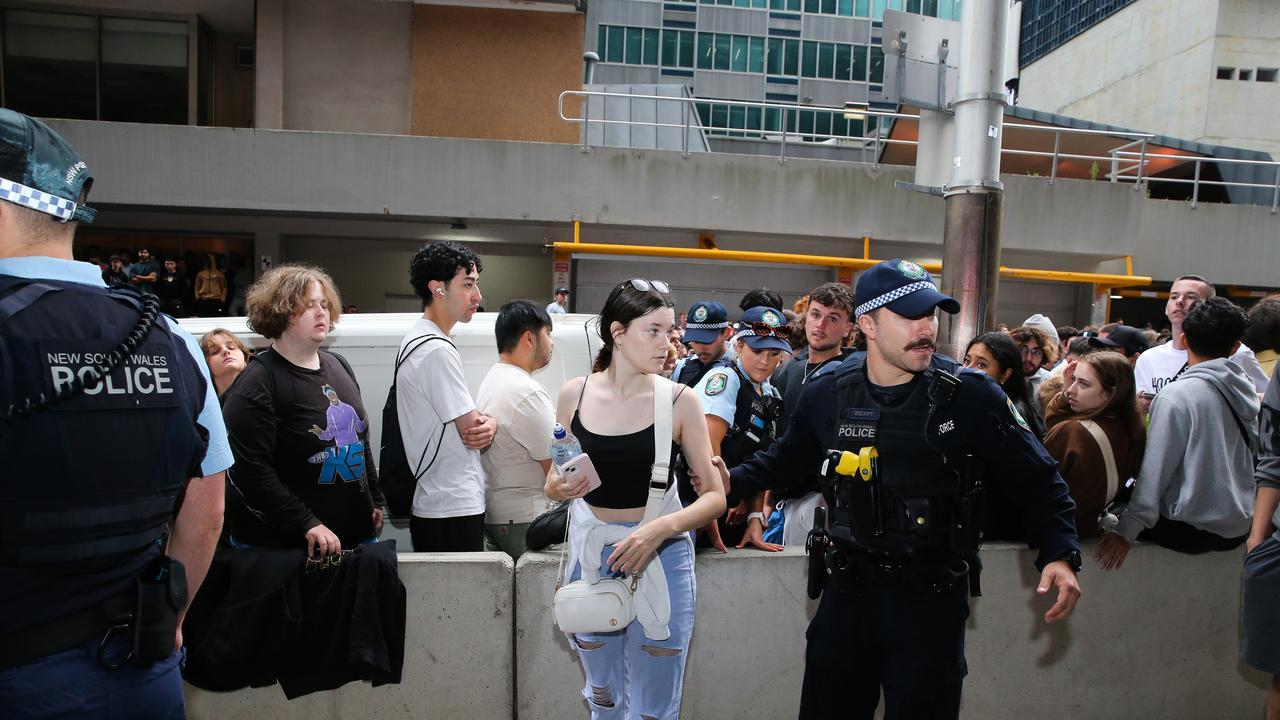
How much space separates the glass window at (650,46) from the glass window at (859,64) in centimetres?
1202

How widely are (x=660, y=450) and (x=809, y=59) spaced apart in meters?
48.6

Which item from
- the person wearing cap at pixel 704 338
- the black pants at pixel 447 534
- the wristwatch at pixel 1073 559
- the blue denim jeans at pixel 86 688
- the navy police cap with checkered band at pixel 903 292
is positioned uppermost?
the navy police cap with checkered band at pixel 903 292

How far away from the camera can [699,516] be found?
9.78 ft

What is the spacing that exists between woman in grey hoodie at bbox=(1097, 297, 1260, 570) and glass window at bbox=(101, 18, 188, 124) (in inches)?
808

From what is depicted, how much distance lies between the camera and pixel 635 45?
4528 centimetres

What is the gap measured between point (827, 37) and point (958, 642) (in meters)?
49.2

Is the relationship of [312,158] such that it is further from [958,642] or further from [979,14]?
[958,642]

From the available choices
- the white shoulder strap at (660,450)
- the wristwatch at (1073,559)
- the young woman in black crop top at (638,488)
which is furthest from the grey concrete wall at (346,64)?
the wristwatch at (1073,559)

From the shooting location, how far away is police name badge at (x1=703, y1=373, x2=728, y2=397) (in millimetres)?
4023

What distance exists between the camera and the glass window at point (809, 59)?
46750 mm

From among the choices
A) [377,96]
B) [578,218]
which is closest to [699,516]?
[578,218]

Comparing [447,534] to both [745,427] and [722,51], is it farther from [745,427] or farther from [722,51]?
[722,51]

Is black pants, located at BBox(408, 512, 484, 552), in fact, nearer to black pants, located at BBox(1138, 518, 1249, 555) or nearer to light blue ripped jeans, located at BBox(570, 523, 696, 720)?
light blue ripped jeans, located at BBox(570, 523, 696, 720)

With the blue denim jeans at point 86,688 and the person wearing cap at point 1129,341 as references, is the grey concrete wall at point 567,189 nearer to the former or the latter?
the person wearing cap at point 1129,341
